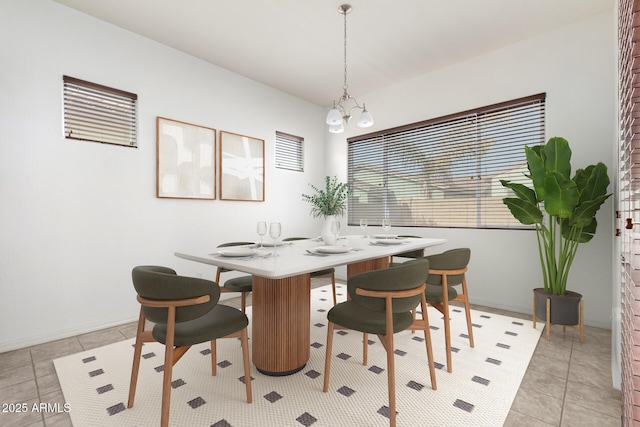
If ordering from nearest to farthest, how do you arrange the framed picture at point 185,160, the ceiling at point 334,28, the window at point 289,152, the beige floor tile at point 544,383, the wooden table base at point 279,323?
the beige floor tile at point 544,383 → the wooden table base at point 279,323 → the ceiling at point 334,28 → the framed picture at point 185,160 → the window at point 289,152

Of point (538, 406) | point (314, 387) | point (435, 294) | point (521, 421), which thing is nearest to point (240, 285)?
point (314, 387)

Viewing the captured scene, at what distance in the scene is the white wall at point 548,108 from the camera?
9.69ft

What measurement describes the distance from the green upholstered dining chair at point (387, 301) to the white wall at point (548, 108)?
7.77 ft

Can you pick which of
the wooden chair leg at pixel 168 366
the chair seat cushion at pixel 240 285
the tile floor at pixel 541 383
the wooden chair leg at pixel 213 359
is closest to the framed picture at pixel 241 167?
the chair seat cushion at pixel 240 285

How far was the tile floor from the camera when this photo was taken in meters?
1.66

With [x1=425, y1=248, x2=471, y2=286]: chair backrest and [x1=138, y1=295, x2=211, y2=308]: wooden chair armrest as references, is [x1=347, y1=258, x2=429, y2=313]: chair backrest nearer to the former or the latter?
[x1=425, y1=248, x2=471, y2=286]: chair backrest

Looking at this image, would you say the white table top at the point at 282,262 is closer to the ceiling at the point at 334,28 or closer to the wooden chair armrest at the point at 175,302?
the wooden chair armrest at the point at 175,302

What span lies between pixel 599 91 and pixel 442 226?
2.09 metres

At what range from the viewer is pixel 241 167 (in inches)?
167

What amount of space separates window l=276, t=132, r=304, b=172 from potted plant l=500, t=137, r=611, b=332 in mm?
3182

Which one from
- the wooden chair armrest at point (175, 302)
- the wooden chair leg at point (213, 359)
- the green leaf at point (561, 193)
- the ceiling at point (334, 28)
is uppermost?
the ceiling at point (334, 28)

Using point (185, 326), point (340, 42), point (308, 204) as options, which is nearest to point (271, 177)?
point (308, 204)

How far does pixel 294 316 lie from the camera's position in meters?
2.05

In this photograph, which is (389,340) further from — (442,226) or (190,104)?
(190,104)
